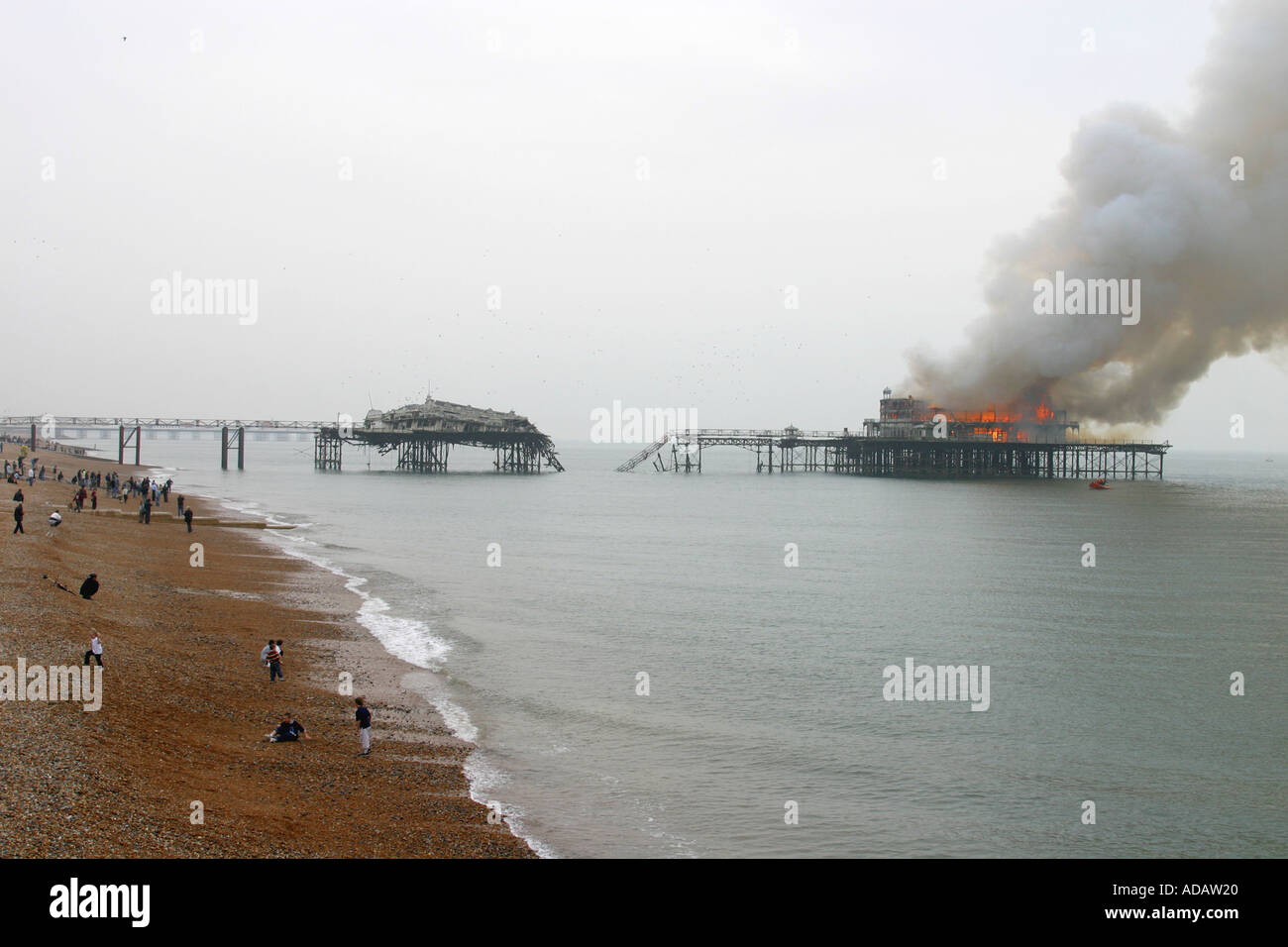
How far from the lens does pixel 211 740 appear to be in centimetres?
1605

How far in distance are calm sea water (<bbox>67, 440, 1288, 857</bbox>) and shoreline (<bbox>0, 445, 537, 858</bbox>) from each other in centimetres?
106

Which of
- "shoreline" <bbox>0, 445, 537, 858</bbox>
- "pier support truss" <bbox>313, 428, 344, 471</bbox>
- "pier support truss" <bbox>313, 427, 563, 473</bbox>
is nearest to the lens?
"shoreline" <bbox>0, 445, 537, 858</bbox>

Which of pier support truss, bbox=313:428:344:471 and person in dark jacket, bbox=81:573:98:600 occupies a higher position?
pier support truss, bbox=313:428:344:471

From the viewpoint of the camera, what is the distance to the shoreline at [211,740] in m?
12.0

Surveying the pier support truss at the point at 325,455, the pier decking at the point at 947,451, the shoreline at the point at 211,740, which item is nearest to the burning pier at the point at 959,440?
the pier decking at the point at 947,451

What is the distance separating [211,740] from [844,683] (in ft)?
44.8

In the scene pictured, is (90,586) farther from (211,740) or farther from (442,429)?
(442,429)

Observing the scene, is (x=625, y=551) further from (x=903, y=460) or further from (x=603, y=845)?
(x=903, y=460)

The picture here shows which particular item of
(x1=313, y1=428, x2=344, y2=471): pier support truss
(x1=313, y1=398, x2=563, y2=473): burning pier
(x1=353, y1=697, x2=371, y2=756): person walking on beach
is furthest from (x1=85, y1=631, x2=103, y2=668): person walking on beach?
(x1=313, y1=428, x2=344, y2=471): pier support truss

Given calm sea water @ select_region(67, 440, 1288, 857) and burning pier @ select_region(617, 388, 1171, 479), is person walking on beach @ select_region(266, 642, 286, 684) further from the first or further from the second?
burning pier @ select_region(617, 388, 1171, 479)

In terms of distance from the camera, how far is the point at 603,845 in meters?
13.9

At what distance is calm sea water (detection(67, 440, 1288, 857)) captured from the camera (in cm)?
1534
